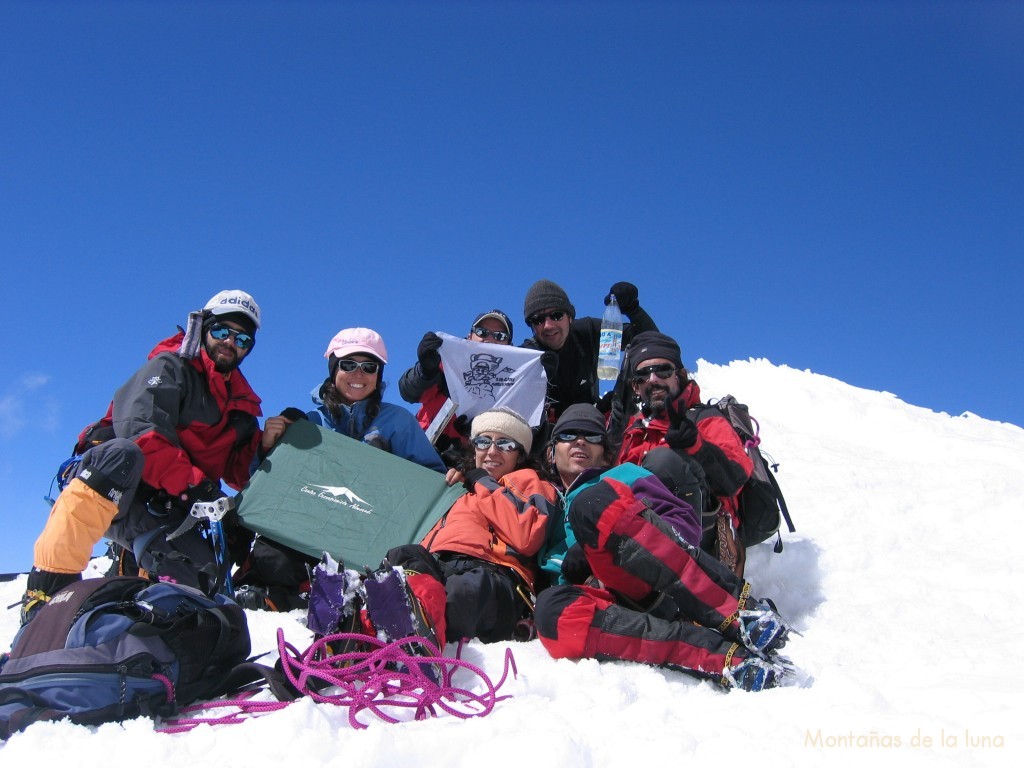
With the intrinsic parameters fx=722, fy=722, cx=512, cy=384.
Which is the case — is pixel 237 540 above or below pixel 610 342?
below

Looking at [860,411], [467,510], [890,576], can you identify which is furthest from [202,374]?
[860,411]

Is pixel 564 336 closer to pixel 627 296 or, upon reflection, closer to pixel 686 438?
pixel 627 296

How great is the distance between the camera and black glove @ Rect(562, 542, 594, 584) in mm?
3943

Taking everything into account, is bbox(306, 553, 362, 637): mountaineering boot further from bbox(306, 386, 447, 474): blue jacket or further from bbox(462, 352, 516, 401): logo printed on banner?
bbox(462, 352, 516, 401): logo printed on banner

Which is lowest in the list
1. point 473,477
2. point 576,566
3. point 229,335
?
point 576,566

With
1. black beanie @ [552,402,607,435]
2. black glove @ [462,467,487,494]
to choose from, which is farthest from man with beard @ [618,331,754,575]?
black glove @ [462,467,487,494]

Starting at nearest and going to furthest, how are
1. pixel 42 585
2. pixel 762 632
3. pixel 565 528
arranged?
pixel 762 632, pixel 42 585, pixel 565 528

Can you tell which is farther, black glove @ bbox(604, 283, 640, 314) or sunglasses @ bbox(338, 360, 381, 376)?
black glove @ bbox(604, 283, 640, 314)

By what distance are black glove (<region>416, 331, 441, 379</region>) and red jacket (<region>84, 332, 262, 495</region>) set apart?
162cm

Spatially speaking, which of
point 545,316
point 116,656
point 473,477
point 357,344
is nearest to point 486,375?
point 545,316

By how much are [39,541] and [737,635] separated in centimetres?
364

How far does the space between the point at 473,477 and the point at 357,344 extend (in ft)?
4.56

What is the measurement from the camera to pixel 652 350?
5.00m

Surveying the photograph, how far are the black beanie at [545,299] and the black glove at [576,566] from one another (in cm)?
329
